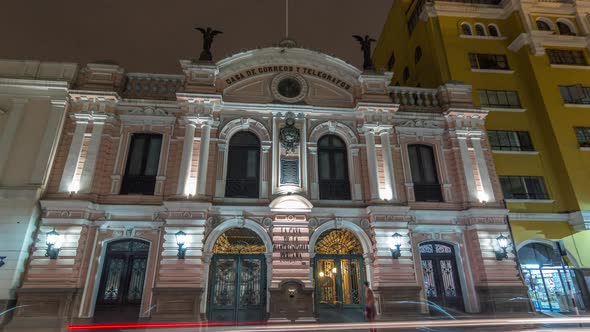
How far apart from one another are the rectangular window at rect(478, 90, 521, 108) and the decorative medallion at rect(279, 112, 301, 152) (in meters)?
11.6

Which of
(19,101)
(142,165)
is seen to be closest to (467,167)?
(142,165)

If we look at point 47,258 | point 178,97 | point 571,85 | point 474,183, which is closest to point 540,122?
point 571,85

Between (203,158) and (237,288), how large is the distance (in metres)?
5.55

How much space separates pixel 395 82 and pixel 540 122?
10.6m

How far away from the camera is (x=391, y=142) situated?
16.0m

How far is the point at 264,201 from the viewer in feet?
46.1

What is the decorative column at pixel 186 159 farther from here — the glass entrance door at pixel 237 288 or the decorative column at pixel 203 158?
the glass entrance door at pixel 237 288

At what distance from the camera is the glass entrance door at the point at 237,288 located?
1281 cm

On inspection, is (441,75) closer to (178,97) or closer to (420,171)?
(420,171)

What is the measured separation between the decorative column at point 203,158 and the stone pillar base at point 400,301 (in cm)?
823

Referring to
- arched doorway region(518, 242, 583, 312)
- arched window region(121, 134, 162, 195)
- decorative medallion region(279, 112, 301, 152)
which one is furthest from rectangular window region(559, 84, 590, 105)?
arched window region(121, 134, 162, 195)

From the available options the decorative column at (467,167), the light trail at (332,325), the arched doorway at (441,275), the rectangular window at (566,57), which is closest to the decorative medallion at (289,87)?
the decorative column at (467,167)

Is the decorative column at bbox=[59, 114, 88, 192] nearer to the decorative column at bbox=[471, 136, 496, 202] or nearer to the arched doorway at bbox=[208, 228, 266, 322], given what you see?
the arched doorway at bbox=[208, 228, 266, 322]

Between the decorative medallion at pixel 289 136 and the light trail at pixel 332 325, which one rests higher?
the decorative medallion at pixel 289 136
